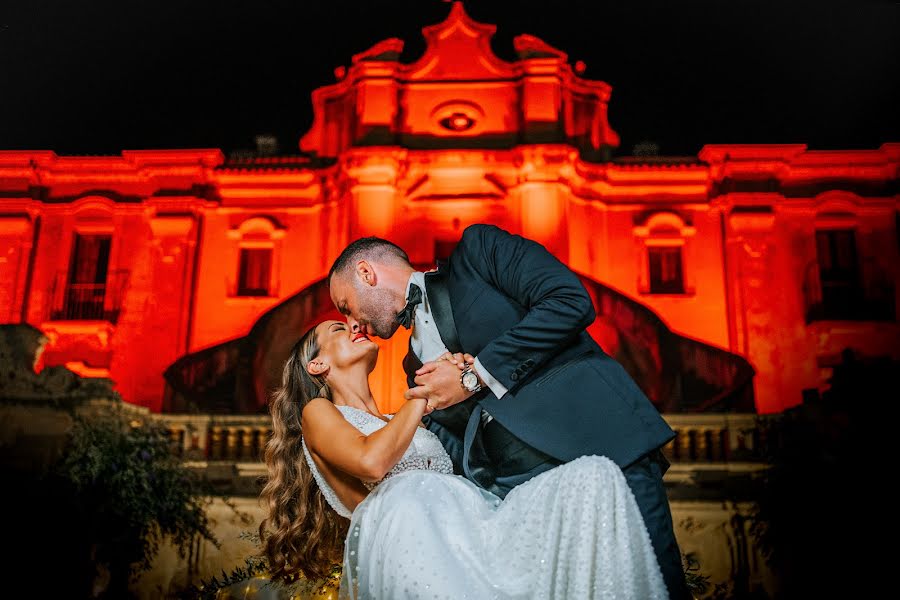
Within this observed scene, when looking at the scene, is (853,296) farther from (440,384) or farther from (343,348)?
(440,384)

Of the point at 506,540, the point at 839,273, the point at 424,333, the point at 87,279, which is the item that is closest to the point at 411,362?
the point at 424,333

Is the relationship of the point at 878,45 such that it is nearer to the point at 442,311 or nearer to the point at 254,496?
the point at 442,311

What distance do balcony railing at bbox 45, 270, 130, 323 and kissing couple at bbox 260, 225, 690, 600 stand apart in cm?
983

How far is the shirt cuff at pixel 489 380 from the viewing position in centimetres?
266

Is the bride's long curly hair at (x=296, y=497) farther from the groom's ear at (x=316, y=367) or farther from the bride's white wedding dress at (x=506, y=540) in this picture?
the bride's white wedding dress at (x=506, y=540)

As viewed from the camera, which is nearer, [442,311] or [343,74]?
[442,311]

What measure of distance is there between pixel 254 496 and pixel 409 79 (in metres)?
6.66

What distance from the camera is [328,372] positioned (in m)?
3.23

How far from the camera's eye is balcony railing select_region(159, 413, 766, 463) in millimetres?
9258

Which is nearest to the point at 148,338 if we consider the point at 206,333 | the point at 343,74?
the point at 206,333

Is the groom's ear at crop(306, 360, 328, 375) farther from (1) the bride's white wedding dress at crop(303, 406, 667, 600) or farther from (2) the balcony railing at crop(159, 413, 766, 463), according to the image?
(2) the balcony railing at crop(159, 413, 766, 463)

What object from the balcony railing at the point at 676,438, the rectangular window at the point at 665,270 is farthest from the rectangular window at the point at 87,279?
the rectangular window at the point at 665,270

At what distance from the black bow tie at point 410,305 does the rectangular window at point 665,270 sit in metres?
10.1

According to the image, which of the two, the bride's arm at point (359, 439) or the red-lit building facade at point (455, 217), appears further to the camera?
the red-lit building facade at point (455, 217)
